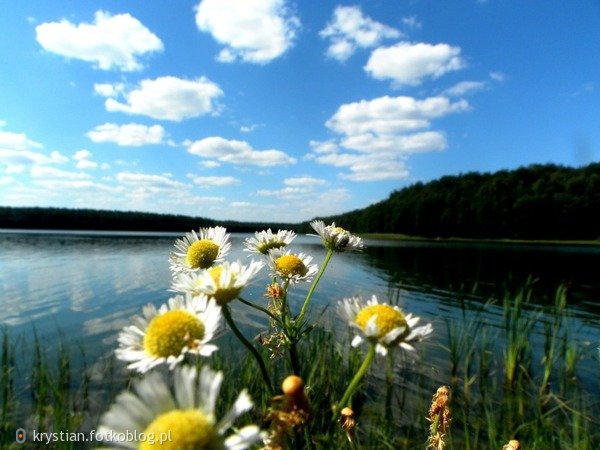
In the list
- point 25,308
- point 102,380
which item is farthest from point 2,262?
point 102,380

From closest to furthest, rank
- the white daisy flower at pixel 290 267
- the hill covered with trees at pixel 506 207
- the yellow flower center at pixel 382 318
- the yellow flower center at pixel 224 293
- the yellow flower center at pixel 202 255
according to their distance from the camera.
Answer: the yellow flower center at pixel 382 318, the yellow flower center at pixel 224 293, the yellow flower center at pixel 202 255, the white daisy flower at pixel 290 267, the hill covered with trees at pixel 506 207

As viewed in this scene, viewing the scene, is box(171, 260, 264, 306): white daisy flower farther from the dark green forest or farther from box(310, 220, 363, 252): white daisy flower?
the dark green forest

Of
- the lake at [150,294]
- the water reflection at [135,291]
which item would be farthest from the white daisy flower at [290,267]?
the water reflection at [135,291]

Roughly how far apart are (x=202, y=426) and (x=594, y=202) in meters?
132

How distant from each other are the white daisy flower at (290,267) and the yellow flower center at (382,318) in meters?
1.27

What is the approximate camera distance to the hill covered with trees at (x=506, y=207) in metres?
112

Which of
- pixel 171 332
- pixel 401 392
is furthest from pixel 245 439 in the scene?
pixel 401 392

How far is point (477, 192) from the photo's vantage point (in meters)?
137

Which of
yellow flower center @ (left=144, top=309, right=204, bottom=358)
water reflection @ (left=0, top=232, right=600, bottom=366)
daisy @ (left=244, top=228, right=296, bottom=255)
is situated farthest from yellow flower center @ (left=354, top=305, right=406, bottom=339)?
water reflection @ (left=0, top=232, right=600, bottom=366)

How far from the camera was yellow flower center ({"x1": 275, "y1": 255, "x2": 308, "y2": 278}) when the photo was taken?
313cm

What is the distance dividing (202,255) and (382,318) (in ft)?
5.26

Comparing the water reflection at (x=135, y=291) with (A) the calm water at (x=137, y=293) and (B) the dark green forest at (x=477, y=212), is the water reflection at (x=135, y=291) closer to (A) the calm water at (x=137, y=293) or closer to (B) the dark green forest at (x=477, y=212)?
(A) the calm water at (x=137, y=293)

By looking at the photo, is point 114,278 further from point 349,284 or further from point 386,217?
point 386,217

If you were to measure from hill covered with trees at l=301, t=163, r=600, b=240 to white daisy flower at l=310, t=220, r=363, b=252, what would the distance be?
129m
